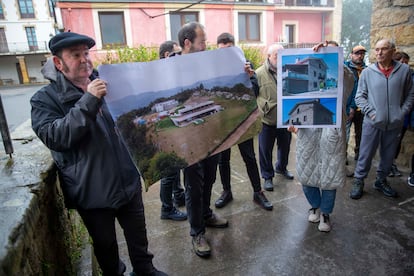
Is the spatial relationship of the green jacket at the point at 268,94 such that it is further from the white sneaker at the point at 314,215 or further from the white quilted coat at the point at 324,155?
the white sneaker at the point at 314,215

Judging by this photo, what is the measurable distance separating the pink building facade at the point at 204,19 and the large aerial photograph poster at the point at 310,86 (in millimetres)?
13412

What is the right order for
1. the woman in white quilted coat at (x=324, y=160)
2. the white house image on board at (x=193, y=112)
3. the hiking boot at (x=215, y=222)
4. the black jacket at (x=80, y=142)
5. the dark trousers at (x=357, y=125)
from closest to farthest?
the black jacket at (x=80, y=142)
the white house image on board at (x=193, y=112)
the woman in white quilted coat at (x=324, y=160)
the hiking boot at (x=215, y=222)
the dark trousers at (x=357, y=125)

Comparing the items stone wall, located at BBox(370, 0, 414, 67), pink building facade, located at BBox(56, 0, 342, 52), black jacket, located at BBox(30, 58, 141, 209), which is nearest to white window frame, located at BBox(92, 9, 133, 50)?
pink building facade, located at BBox(56, 0, 342, 52)

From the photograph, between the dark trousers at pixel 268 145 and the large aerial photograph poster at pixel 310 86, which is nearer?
the large aerial photograph poster at pixel 310 86

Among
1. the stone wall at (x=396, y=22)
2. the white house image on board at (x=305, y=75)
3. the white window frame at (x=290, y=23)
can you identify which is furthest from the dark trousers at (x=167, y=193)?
the white window frame at (x=290, y=23)

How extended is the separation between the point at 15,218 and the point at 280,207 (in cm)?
271

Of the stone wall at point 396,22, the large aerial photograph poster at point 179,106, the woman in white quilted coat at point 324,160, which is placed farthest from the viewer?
the stone wall at point 396,22

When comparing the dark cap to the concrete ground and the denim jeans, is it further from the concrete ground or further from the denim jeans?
the denim jeans

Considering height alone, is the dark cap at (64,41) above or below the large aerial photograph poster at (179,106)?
above

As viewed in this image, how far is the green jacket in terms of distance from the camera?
359cm

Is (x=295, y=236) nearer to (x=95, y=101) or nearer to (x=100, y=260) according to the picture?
(x=100, y=260)

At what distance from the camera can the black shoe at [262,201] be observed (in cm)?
326

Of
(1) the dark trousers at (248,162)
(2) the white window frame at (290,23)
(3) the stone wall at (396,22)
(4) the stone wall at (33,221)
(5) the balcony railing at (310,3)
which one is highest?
(5) the balcony railing at (310,3)

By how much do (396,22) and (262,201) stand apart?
10.6ft
